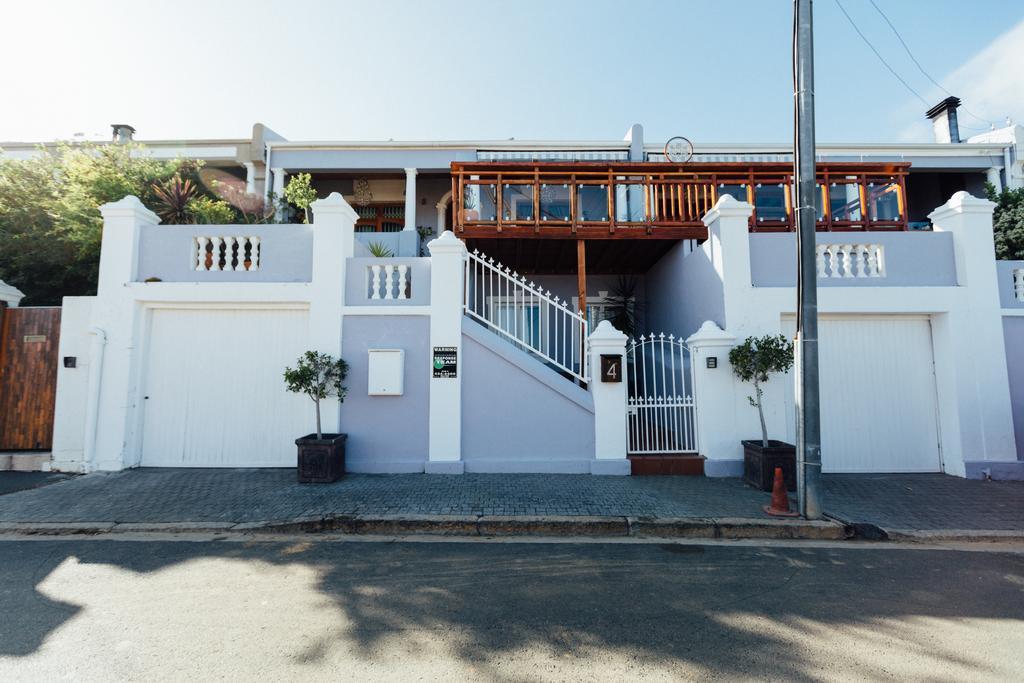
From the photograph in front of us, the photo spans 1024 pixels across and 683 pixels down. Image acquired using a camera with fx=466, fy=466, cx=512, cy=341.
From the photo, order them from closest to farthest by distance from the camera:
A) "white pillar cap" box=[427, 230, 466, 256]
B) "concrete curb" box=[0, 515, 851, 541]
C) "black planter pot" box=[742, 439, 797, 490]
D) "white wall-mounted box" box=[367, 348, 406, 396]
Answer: "concrete curb" box=[0, 515, 851, 541] < "black planter pot" box=[742, 439, 797, 490] < "white wall-mounted box" box=[367, 348, 406, 396] < "white pillar cap" box=[427, 230, 466, 256]

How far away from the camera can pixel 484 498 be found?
5605 mm

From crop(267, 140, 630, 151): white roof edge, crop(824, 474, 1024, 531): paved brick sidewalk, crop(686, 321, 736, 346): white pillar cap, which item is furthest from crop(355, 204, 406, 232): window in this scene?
crop(824, 474, 1024, 531): paved brick sidewalk

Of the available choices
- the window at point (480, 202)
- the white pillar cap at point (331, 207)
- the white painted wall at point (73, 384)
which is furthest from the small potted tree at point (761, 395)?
the white painted wall at point (73, 384)

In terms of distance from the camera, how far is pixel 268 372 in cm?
724

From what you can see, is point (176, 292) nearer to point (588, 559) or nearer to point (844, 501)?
point (588, 559)

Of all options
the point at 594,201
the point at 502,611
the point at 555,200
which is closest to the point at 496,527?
the point at 502,611

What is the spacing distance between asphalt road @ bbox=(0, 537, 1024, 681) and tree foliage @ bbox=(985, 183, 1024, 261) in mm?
9624

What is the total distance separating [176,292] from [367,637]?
646 cm

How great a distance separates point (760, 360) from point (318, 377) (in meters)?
6.15

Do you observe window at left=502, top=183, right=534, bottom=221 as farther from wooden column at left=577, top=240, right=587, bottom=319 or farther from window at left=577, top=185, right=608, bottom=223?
wooden column at left=577, top=240, right=587, bottom=319

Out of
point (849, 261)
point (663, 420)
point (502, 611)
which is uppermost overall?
point (849, 261)

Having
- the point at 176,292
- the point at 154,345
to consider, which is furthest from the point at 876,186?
the point at 154,345

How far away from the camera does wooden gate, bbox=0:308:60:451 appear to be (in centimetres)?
713

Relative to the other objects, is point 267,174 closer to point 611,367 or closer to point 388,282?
point 388,282
